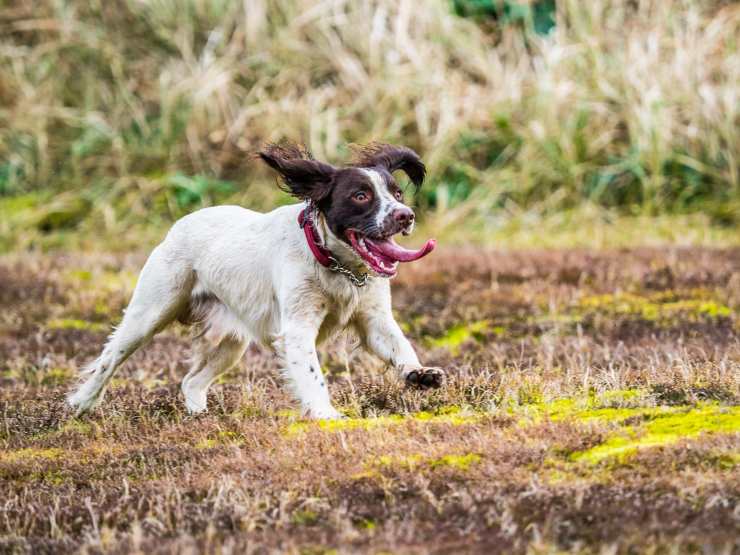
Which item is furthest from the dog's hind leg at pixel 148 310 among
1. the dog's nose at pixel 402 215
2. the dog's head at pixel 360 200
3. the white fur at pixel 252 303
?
the dog's nose at pixel 402 215

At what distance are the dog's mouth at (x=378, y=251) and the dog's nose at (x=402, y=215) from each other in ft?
0.43

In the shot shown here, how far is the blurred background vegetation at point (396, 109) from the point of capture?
41.7ft

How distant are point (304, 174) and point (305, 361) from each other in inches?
34.0

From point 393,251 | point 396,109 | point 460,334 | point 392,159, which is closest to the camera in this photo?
point 393,251

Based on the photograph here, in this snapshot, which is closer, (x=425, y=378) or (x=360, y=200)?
(x=425, y=378)

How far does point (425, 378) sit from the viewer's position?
16.5 feet

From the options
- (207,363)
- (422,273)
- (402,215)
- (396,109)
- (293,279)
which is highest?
(402,215)

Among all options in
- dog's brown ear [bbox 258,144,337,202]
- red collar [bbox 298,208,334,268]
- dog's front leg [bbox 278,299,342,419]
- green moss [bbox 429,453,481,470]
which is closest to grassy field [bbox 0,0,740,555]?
green moss [bbox 429,453,481,470]

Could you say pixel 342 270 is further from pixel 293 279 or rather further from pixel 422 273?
pixel 422 273

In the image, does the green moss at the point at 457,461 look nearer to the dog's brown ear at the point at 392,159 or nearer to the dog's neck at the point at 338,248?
the dog's neck at the point at 338,248

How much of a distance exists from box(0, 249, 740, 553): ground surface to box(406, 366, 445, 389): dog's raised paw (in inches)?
4.3

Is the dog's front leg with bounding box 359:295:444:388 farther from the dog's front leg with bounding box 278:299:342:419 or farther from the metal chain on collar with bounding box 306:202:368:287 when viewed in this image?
the dog's front leg with bounding box 278:299:342:419

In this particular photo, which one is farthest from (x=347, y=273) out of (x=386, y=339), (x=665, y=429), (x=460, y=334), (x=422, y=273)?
(x=422, y=273)

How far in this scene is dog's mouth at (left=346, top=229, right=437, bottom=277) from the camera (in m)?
5.05
